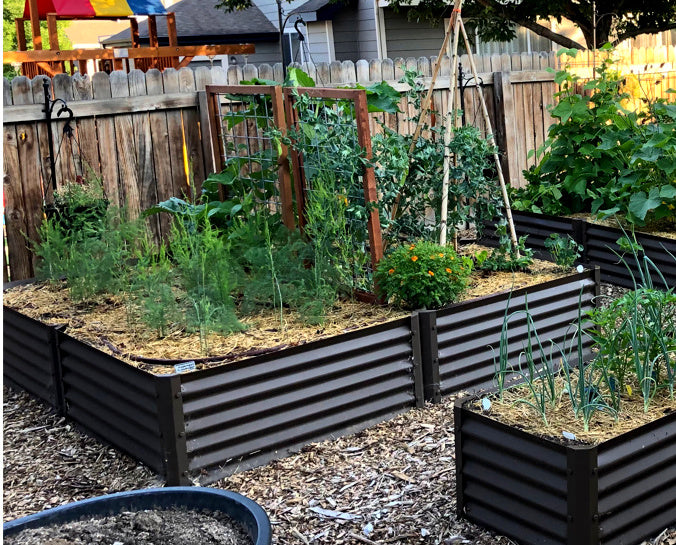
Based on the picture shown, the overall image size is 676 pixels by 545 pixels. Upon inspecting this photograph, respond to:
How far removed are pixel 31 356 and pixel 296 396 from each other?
175cm

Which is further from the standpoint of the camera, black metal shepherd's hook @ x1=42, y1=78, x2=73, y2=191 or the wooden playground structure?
the wooden playground structure

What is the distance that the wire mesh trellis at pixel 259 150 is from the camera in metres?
5.33

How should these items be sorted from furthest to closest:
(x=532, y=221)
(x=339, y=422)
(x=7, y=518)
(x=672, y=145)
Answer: (x=532, y=221)
(x=672, y=145)
(x=339, y=422)
(x=7, y=518)

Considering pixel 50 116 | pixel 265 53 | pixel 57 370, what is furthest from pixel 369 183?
pixel 265 53

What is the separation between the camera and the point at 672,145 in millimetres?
6488

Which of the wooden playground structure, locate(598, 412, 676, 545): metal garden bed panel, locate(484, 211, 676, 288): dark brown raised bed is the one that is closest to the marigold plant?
locate(484, 211, 676, 288): dark brown raised bed

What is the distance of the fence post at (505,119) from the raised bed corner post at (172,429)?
5.60 meters

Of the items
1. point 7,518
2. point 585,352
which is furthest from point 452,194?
point 7,518

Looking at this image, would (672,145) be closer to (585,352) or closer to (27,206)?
(585,352)

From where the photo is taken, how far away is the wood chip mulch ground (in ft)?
10.9

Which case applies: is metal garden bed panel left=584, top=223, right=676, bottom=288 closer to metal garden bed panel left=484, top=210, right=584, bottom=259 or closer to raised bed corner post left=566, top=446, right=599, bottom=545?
metal garden bed panel left=484, top=210, right=584, bottom=259

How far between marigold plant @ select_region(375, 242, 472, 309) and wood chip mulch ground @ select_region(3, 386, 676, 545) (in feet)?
1.90

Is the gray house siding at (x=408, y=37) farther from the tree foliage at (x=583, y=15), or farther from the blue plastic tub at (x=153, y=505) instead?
the blue plastic tub at (x=153, y=505)

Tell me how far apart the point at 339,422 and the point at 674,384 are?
1.60m
